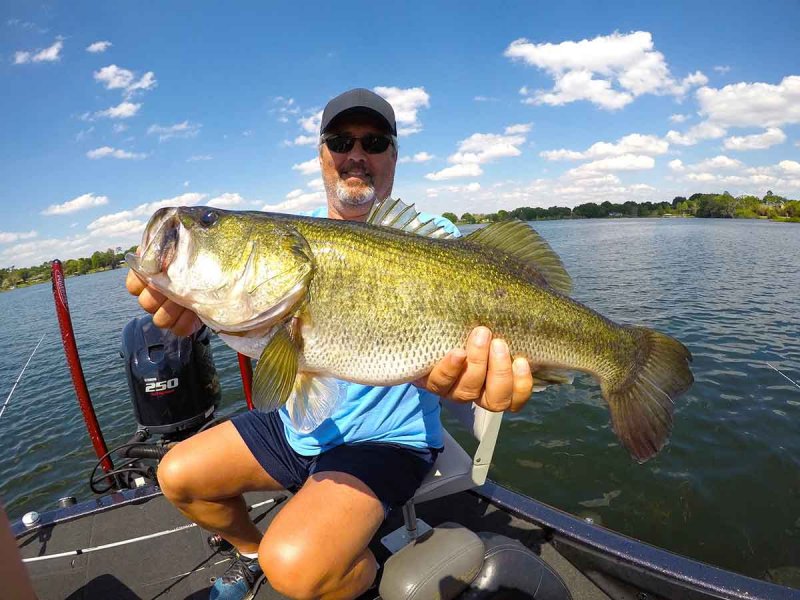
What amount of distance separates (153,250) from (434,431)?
2174 millimetres

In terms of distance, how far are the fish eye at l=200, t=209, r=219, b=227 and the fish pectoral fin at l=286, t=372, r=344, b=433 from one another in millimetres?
990

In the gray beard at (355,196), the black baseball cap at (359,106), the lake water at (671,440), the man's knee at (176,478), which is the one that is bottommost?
the lake water at (671,440)

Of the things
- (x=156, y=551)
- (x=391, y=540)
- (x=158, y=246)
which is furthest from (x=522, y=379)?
(x=156, y=551)

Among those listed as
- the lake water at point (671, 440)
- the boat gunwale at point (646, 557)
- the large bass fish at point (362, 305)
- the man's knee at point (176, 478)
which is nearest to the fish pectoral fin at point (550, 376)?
the large bass fish at point (362, 305)

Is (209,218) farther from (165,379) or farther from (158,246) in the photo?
(165,379)

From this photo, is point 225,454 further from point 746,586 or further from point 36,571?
point 746,586

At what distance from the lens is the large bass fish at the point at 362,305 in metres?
2.29

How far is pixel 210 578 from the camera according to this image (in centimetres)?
345

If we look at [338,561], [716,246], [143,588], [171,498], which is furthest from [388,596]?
[716,246]

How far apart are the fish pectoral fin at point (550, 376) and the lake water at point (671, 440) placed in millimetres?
4739

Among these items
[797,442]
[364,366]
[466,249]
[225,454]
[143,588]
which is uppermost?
[466,249]

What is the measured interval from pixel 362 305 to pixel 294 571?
4.86ft

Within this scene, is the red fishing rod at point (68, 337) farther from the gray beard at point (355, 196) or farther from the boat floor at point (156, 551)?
the gray beard at point (355, 196)

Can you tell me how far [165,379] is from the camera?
452 centimetres
